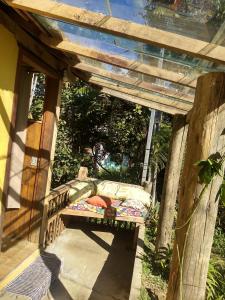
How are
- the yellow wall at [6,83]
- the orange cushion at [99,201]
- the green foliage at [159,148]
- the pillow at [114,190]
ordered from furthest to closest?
the green foliage at [159,148], the pillow at [114,190], the orange cushion at [99,201], the yellow wall at [6,83]

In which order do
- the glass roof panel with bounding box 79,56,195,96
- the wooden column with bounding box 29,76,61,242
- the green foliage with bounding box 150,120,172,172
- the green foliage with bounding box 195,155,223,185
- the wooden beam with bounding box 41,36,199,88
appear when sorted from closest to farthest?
1. the green foliage with bounding box 195,155,223,185
2. the wooden beam with bounding box 41,36,199,88
3. the glass roof panel with bounding box 79,56,195,96
4. the wooden column with bounding box 29,76,61,242
5. the green foliage with bounding box 150,120,172,172

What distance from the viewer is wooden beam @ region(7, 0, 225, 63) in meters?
2.29

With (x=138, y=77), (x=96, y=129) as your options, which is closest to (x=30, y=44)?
(x=138, y=77)

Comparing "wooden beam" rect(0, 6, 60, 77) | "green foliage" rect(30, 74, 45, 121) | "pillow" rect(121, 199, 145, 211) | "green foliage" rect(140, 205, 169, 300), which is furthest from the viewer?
"green foliage" rect(30, 74, 45, 121)

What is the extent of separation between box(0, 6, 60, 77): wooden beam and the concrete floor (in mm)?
2597

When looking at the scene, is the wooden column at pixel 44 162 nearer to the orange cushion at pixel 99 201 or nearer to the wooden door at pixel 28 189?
Result: the wooden door at pixel 28 189

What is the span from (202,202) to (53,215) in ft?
12.2

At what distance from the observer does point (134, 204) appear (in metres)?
6.68

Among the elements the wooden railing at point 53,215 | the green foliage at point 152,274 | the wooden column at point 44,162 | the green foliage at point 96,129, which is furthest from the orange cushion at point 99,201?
the green foliage at point 96,129

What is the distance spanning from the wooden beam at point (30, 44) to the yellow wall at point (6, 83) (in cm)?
7

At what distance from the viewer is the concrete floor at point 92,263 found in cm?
448

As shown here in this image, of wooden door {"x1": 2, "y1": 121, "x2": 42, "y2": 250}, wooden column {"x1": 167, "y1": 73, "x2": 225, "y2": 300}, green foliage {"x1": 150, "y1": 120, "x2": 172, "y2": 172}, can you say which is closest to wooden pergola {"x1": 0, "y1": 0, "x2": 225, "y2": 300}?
wooden column {"x1": 167, "y1": 73, "x2": 225, "y2": 300}

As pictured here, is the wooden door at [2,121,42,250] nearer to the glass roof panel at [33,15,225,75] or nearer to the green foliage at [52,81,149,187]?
the glass roof panel at [33,15,225,75]

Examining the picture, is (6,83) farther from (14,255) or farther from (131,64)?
(14,255)
